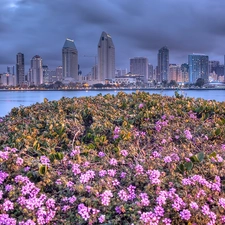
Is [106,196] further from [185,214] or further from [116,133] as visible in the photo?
[116,133]

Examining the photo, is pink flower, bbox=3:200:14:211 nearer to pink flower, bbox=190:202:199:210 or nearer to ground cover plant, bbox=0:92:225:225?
ground cover plant, bbox=0:92:225:225

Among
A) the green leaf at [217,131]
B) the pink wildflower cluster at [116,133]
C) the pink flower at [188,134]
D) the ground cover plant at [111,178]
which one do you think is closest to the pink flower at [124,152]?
the ground cover plant at [111,178]

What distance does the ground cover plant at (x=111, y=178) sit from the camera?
72.4 inches

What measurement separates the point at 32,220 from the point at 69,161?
26.2 inches

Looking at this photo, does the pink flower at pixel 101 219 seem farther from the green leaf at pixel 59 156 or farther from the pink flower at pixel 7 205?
the green leaf at pixel 59 156

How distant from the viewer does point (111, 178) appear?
2131mm

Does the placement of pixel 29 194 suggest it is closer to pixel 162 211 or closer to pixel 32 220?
pixel 32 220

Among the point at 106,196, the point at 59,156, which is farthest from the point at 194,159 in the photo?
the point at 59,156

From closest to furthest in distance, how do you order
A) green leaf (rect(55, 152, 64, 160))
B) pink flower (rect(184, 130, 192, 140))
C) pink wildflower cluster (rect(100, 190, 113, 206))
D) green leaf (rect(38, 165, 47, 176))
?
pink wildflower cluster (rect(100, 190, 113, 206))
green leaf (rect(38, 165, 47, 176))
green leaf (rect(55, 152, 64, 160))
pink flower (rect(184, 130, 192, 140))

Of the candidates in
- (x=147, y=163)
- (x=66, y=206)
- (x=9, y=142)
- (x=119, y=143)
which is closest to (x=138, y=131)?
(x=119, y=143)

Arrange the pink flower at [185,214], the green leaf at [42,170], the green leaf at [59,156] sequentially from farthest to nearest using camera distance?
the green leaf at [59,156], the green leaf at [42,170], the pink flower at [185,214]

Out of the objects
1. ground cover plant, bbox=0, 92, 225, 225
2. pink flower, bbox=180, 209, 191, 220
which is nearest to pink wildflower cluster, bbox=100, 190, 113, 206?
ground cover plant, bbox=0, 92, 225, 225

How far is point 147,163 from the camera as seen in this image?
2.37m

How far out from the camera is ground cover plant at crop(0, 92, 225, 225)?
1839mm
